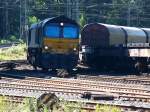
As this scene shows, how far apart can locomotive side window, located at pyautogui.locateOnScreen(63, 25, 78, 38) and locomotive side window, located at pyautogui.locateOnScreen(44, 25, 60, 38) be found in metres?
0.35

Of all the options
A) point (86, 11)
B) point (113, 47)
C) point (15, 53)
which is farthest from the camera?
point (86, 11)

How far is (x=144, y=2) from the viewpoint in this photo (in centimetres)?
7994

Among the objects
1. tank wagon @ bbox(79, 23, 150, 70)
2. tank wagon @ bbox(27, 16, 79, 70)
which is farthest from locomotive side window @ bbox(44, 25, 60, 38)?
tank wagon @ bbox(79, 23, 150, 70)

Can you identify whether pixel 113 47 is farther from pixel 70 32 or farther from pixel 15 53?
pixel 15 53

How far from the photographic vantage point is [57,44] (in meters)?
24.3

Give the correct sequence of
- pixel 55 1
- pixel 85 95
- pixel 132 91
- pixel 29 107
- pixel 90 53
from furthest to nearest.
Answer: pixel 55 1, pixel 90 53, pixel 132 91, pixel 85 95, pixel 29 107

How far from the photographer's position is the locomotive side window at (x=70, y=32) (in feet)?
80.5

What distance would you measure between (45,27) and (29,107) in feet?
46.1

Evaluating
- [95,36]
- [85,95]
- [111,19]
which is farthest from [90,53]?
[111,19]

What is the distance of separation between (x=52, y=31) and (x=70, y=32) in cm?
89

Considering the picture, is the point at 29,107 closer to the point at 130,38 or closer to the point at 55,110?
the point at 55,110

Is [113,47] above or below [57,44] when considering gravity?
below

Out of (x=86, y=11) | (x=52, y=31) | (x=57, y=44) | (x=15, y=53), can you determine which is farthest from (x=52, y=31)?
(x=86, y=11)

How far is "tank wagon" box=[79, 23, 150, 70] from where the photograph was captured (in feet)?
83.5
